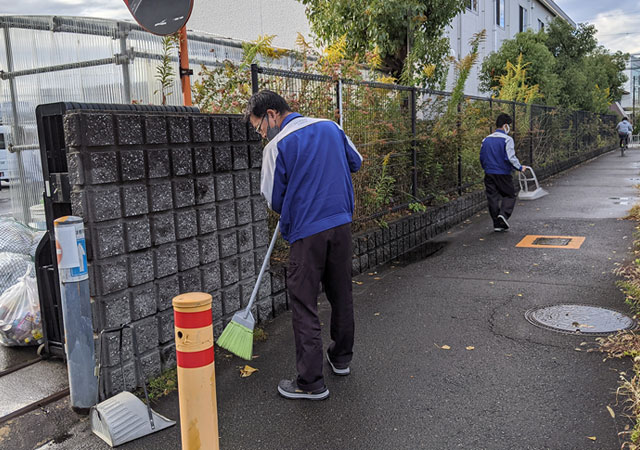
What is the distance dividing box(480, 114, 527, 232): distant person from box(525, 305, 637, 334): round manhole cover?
4082 mm

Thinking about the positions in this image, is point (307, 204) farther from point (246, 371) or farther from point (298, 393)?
point (246, 371)

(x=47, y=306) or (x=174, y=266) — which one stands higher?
(x=174, y=266)

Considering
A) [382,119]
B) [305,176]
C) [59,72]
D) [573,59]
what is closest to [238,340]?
[305,176]

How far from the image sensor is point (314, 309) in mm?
3840

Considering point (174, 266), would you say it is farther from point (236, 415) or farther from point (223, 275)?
point (236, 415)

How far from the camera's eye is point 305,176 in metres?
3.69

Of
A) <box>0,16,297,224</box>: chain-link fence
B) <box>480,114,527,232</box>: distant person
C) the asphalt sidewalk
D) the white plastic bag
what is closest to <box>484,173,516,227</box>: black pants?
<box>480,114,527,232</box>: distant person

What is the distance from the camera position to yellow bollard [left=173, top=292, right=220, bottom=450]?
258cm

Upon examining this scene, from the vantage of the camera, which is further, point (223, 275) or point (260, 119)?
point (223, 275)

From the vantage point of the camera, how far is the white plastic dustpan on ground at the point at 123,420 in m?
Result: 3.32

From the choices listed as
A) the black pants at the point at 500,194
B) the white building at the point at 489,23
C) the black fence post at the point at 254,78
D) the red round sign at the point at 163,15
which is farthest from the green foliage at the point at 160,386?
the white building at the point at 489,23

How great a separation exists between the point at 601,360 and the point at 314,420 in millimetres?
2207

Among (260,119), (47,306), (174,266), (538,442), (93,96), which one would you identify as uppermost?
(93,96)

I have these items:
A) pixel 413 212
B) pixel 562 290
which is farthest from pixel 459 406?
pixel 413 212
